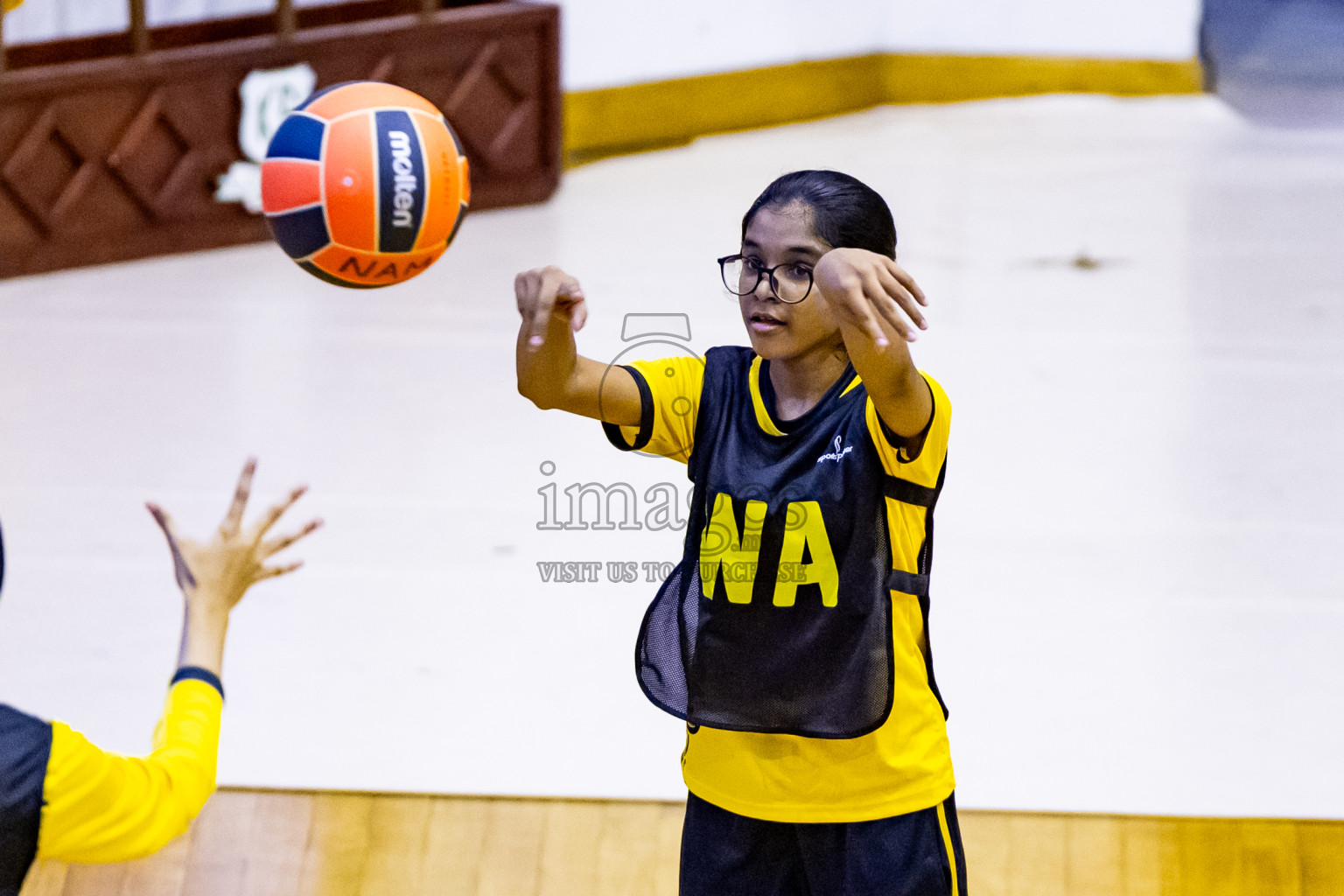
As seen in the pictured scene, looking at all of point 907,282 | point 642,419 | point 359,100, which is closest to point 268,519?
point 642,419

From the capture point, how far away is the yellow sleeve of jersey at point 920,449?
2205 millimetres

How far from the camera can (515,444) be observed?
18.8 ft

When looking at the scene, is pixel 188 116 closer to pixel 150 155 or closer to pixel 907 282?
pixel 150 155

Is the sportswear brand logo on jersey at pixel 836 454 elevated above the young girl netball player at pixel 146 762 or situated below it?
above

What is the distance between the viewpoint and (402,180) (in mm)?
3178

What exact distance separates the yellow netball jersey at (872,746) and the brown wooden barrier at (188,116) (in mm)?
5849

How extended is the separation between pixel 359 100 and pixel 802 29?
24.3 ft

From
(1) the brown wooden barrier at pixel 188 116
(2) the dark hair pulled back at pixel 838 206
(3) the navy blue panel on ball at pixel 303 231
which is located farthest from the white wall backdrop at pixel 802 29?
(2) the dark hair pulled back at pixel 838 206

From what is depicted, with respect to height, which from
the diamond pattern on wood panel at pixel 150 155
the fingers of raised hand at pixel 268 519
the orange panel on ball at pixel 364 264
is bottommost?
the fingers of raised hand at pixel 268 519

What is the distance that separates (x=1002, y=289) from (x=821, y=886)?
542 cm

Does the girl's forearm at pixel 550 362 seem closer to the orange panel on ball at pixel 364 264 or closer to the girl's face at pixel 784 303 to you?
the girl's face at pixel 784 303

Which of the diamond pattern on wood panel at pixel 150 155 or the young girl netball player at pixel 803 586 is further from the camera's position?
the diamond pattern on wood panel at pixel 150 155

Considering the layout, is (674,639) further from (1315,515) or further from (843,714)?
(1315,515)

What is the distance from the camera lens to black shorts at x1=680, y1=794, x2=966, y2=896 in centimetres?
227
